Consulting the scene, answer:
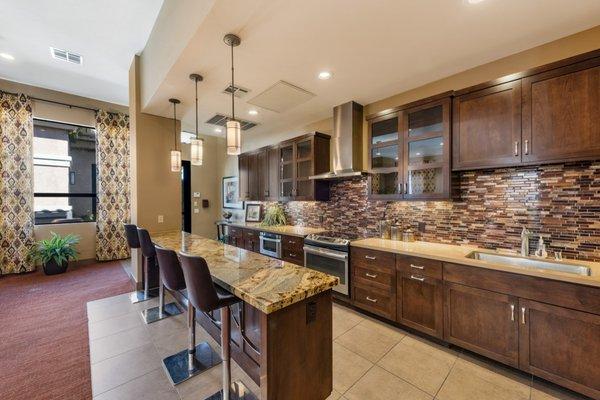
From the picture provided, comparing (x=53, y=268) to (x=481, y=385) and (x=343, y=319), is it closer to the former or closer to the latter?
(x=343, y=319)

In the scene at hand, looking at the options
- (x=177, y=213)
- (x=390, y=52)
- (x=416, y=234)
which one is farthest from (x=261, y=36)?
(x=177, y=213)

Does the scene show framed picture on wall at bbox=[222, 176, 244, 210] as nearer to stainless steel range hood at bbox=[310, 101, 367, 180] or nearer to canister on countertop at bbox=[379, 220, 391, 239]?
stainless steel range hood at bbox=[310, 101, 367, 180]

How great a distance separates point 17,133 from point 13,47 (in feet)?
5.63

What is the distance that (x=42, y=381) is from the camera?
6.28ft

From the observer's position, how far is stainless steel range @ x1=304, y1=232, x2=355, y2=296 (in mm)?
3018

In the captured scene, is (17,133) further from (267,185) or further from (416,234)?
(416,234)

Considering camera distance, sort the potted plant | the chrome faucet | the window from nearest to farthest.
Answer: the chrome faucet
the potted plant
the window

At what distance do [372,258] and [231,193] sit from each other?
14.2ft

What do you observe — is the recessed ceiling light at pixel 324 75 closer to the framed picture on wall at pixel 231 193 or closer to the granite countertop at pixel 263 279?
the granite countertop at pixel 263 279

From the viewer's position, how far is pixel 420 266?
94.8 inches

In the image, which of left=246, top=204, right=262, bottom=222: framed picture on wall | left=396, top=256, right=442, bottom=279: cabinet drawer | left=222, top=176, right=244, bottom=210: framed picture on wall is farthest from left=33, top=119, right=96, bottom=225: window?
left=396, top=256, right=442, bottom=279: cabinet drawer

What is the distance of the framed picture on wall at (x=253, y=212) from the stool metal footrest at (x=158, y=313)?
8.26ft

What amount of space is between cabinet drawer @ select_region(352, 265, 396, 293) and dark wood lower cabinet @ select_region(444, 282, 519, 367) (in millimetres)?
542

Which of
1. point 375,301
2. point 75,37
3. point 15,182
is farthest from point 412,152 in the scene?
point 15,182
